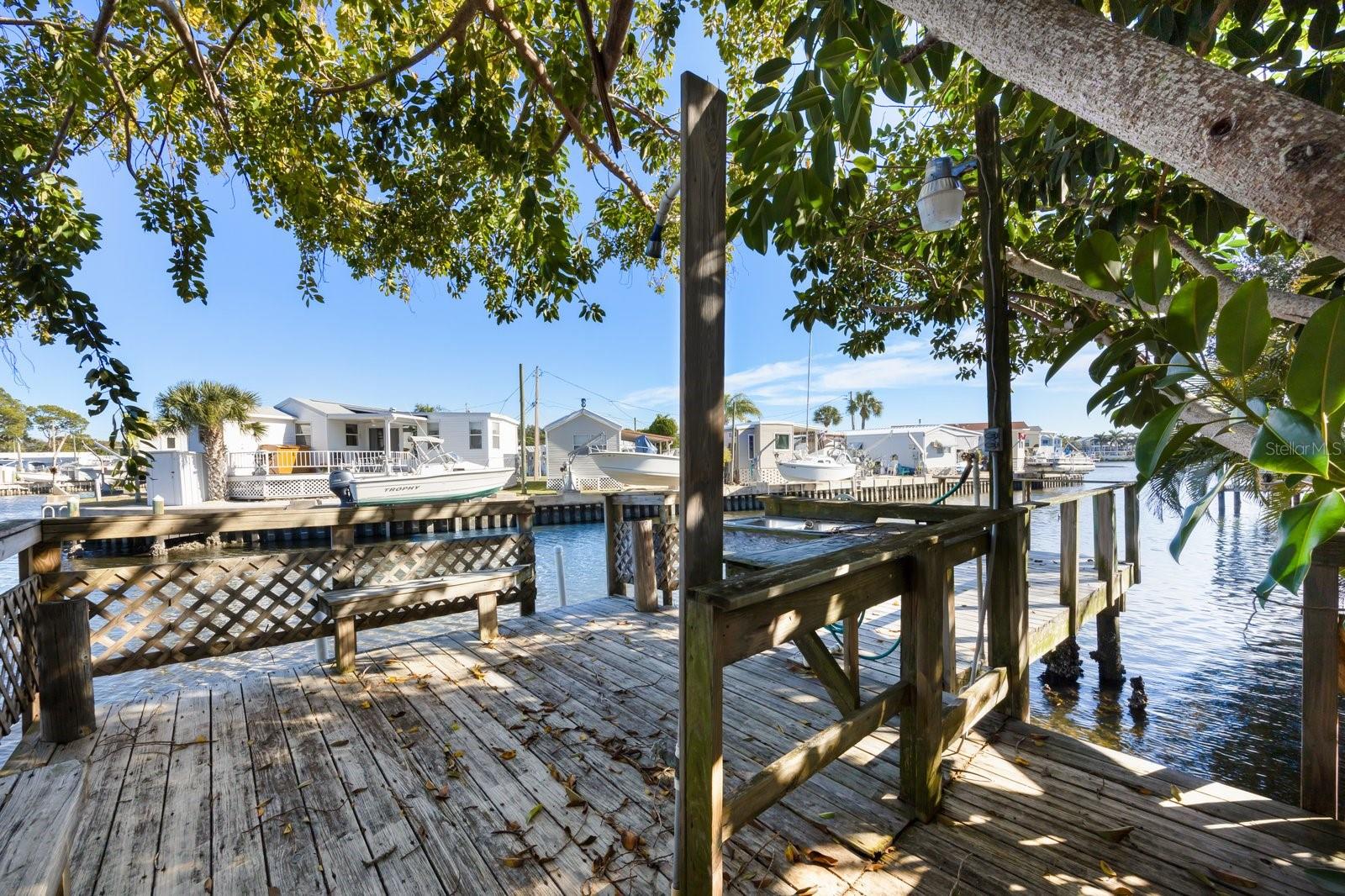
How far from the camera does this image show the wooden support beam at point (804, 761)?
1.41 meters

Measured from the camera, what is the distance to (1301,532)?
25.3 inches

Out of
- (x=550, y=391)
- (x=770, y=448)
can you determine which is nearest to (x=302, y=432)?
(x=550, y=391)

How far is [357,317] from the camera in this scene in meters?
37.6

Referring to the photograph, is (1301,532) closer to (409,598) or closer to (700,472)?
(700,472)

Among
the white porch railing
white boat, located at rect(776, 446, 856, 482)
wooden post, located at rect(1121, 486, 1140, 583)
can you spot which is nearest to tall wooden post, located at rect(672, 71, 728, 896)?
wooden post, located at rect(1121, 486, 1140, 583)

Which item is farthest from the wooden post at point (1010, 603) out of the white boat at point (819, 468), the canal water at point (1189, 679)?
the white boat at point (819, 468)

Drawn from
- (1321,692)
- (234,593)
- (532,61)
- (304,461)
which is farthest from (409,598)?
(304,461)

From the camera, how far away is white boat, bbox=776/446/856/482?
23.0 meters

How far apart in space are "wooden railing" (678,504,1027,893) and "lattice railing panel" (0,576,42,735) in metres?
3.03

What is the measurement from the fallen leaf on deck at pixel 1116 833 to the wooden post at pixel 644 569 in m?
3.37

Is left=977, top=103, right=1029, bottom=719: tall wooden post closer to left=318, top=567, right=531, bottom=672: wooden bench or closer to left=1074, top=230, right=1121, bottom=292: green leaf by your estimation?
left=1074, top=230, right=1121, bottom=292: green leaf

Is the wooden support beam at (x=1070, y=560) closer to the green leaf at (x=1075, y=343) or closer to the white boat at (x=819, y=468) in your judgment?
the green leaf at (x=1075, y=343)

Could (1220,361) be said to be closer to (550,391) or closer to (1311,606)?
(1311,606)

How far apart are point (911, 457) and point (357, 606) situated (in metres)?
36.1
